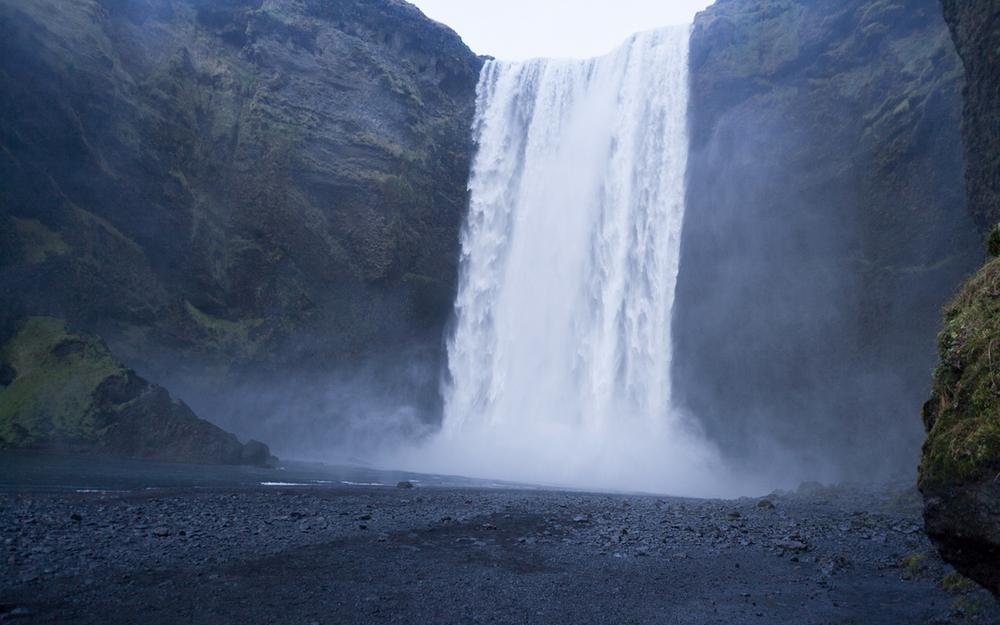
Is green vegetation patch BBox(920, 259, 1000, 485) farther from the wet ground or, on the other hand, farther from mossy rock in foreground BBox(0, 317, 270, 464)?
mossy rock in foreground BBox(0, 317, 270, 464)

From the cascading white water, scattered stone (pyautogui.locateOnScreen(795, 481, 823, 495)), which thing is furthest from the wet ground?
the cascading white water

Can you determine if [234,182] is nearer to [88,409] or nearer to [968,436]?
[88,409]

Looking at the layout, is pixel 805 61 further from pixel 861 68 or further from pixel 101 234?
pixel 101 234

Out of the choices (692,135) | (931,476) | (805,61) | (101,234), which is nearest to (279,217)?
(101,234)

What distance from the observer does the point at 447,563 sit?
8141 mm

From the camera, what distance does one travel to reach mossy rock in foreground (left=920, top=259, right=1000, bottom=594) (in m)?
4.61

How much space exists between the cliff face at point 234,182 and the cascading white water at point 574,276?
2333 millimetres

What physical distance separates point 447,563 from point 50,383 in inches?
939

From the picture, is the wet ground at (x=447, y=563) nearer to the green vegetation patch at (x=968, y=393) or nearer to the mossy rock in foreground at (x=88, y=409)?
the green vegetation patch at (x=968, y=393)

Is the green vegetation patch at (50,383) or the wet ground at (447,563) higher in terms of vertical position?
the green vegetation patch at (50,383)

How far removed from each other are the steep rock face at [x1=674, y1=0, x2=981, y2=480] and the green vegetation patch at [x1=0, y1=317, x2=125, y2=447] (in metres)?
24.7

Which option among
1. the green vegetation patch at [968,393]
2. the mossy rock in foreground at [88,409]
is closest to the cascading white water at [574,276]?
the mossy rock in foreground at [88,409]

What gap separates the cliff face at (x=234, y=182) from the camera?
2895cm

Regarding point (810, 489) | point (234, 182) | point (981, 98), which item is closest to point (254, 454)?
point (234, 182)
